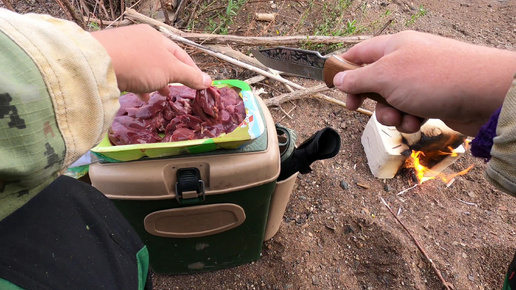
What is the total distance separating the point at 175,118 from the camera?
1.54m

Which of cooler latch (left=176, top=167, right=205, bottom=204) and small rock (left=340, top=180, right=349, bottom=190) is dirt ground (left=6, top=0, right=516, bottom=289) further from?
cooler latch (left=176, top=167, right=205, bottom=204)

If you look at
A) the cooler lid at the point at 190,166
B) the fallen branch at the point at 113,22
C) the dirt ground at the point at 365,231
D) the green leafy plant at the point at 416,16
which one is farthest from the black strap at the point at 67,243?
the green leafy plant at the point at 416,16

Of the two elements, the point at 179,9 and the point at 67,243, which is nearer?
the point at 67,243

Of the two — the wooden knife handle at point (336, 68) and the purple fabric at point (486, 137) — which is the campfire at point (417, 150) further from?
the purple fabric at point (486, 137)

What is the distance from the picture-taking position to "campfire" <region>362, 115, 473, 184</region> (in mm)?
2588

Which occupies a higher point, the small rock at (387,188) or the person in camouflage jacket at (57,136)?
the person in camouflage jacket at (57,136)

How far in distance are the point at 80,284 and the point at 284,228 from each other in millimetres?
1768

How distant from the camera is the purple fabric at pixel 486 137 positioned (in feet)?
3.05

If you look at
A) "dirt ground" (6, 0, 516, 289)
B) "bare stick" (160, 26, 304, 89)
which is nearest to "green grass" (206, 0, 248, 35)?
"dirt ground" (6, 0, 516, 289)

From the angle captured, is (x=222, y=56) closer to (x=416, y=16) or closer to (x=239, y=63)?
(x=239, y=63)

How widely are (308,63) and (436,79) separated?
667 mm

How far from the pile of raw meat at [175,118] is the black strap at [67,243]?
41cm

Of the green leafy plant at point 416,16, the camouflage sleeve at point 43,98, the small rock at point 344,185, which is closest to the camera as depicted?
the camouflage sleeve at point 43,98

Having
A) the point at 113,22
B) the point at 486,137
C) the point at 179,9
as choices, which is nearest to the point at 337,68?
the point at 486,137
